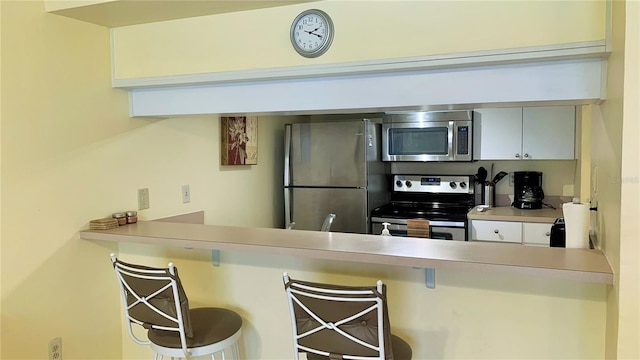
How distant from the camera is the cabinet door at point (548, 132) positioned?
3.62 meters

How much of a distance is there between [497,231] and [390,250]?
207 centimetres

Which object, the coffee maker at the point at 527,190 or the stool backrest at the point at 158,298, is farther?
the coffee maker at the point at 527,190

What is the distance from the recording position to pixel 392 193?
446cm

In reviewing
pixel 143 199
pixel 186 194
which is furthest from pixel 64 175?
pixel 186 194

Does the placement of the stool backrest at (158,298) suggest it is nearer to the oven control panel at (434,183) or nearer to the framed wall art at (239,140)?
the framed wall art at (239,140)

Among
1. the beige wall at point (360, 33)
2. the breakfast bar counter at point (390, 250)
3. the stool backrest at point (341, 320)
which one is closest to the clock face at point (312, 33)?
the beige wall at point (360, 33)

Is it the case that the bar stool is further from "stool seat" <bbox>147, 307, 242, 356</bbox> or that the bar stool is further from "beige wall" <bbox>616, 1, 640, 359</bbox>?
"beige wall" <bbox>616, 1, 640, 359</bbox>

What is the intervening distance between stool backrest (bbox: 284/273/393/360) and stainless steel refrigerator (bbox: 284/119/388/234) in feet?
7.43

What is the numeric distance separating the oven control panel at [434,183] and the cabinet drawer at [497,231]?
0.61 meters

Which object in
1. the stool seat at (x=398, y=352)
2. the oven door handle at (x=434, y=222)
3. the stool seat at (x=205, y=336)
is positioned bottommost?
the stool seat at (x=205, y=336)

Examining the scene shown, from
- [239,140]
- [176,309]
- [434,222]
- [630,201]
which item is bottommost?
[176,309]

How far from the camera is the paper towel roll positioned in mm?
1774

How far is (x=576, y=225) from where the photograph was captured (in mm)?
1810

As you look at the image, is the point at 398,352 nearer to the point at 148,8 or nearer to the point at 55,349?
the point at 55,349
